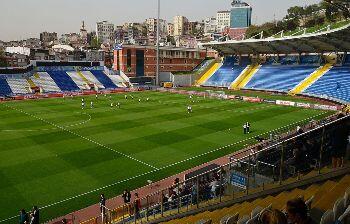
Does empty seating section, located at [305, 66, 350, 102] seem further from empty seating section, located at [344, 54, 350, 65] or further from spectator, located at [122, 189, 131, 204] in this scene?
spectator, located at [122, 189, 131, 204]

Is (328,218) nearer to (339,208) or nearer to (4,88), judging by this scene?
(339,208)

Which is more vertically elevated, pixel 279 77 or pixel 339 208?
pixel 279 77

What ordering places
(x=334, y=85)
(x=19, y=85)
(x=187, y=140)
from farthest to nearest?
(x=19, y=85), (x=334, y=85), (x=187, y=140)

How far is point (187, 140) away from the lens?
96.8 ft

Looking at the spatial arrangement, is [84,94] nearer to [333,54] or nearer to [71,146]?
[71,146]

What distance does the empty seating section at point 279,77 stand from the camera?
208 ft

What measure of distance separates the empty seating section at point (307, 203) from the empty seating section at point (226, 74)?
214 ft

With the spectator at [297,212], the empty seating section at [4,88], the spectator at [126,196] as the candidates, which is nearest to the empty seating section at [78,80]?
the empty seating section at [4,88]

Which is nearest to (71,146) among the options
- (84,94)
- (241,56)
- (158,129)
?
(158,129)

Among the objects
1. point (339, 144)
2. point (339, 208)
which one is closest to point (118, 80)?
point (339, 144)

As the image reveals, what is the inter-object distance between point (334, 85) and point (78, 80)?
160ft

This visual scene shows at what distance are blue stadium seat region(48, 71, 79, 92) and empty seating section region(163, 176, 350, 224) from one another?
6103 centimetres

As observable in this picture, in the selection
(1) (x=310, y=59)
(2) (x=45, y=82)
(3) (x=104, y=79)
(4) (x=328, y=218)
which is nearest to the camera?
(4) (x=328, y=218)

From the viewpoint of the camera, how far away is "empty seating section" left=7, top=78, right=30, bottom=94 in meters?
60.7
